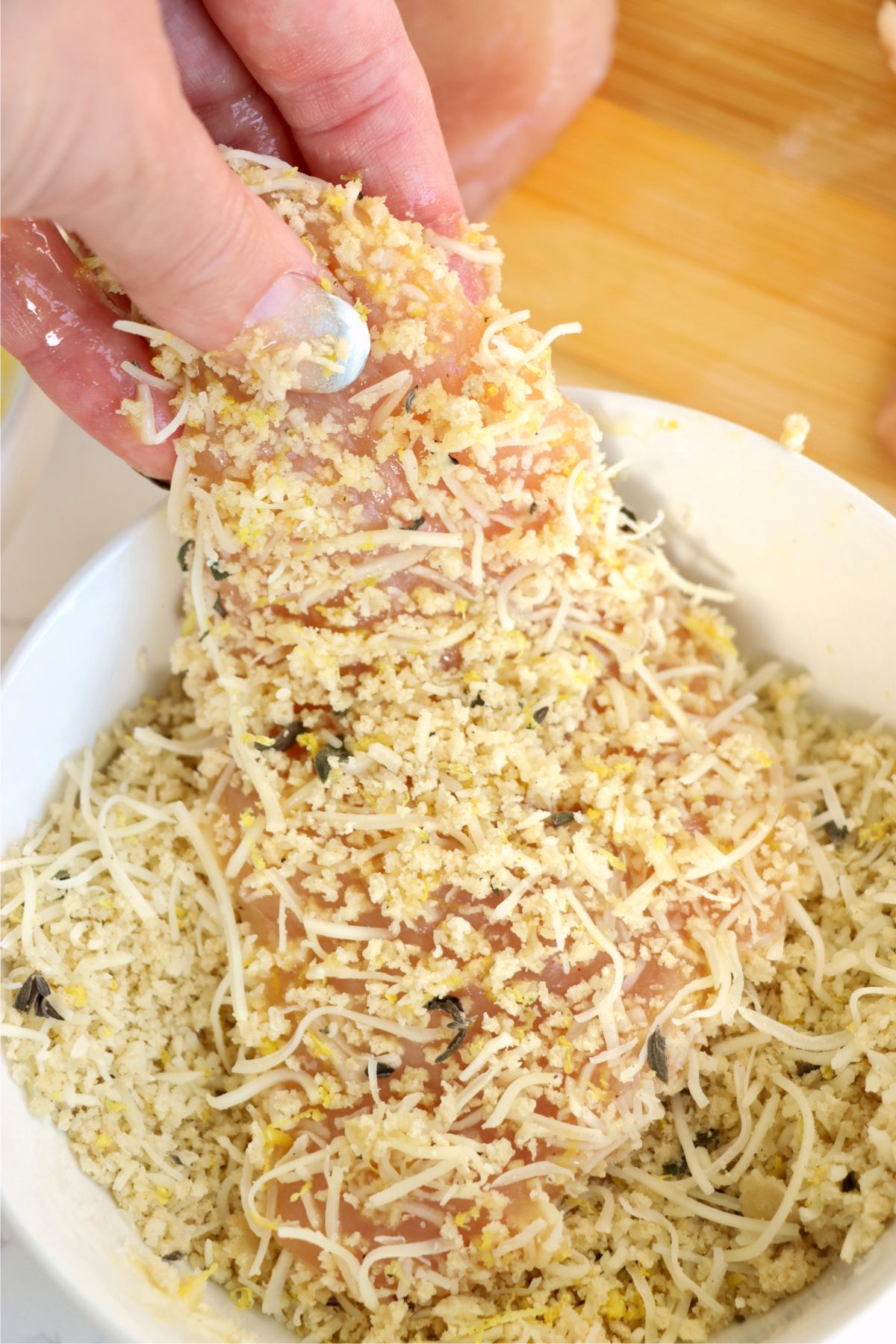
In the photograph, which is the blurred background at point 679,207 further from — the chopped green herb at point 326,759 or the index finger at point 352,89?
the chopped green herb at point 326,759

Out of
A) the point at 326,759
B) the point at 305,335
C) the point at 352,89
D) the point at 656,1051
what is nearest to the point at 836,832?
the point at 656,1051

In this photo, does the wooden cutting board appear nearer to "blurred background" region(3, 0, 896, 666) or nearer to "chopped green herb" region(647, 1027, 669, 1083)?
"blurred background" region(3, 0, 896, 666)

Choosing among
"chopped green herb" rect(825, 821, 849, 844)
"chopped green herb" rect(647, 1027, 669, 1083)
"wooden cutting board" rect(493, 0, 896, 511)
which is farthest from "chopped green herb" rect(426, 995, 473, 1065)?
"wooden cutting board" rect(493, 0, 896, 511)

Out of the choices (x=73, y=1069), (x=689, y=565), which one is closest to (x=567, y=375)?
(x=689, y=565)

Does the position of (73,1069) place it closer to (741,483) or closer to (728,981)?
(728,981)

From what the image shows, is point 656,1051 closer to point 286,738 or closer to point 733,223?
point 286,738

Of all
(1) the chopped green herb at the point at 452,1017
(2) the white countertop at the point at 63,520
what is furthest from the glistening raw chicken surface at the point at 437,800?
(2) the white countertop at the point at 63,520
